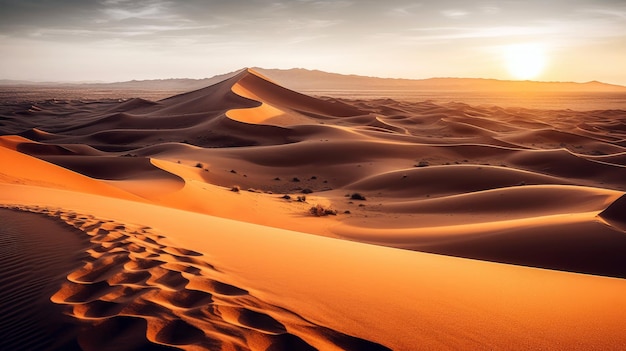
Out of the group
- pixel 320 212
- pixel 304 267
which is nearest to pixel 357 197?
pixel 320 212

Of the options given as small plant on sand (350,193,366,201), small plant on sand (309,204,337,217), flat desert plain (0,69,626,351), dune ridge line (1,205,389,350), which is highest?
dune ridge line (1,205,389,350)

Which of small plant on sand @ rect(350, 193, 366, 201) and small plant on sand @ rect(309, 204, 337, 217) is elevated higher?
small plant on sand @ rect(309, 204, 337, 217)

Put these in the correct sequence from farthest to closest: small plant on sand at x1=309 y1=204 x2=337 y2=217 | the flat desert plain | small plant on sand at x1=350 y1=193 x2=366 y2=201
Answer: small plant on sand at x1=350 y1=193 x2=366 y2=201 → small plant on sand at x1=309 y1=204 x2=337 y2=217 → the flat desert plain

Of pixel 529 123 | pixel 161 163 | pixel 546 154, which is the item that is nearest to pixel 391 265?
pixel 161 163

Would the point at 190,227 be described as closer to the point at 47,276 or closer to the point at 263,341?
the point at 47,276

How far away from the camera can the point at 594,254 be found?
269 inches

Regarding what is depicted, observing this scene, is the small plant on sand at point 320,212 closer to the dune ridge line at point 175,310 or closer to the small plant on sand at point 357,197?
the small plant on sand at point 357,197

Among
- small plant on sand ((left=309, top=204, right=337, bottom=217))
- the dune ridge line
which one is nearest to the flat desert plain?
the dune ridge line

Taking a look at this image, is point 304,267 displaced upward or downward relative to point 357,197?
upward

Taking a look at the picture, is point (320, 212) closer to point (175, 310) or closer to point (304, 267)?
point (304, 267)

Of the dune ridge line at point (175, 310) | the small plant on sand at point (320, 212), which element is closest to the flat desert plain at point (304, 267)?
the dune ridge line at point (175, 310)

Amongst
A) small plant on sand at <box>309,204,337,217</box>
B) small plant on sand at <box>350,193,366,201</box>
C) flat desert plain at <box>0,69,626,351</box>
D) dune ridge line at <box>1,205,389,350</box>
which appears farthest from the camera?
small plant on sand at <box>350,193,366,201</box>

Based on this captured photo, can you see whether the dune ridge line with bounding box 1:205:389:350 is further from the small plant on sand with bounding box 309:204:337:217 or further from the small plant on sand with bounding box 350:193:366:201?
the small plant on sand with bounding box 350:193:366:201

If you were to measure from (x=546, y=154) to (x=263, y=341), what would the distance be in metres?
23.9
